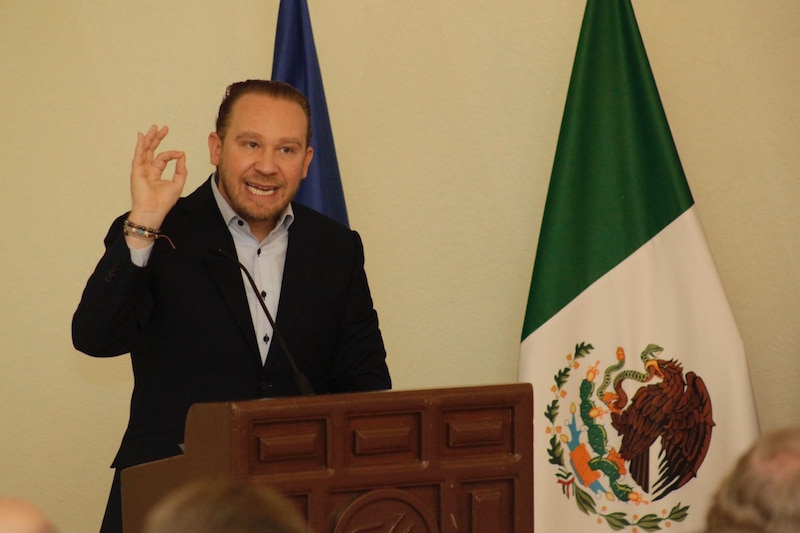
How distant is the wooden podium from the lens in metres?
1.96

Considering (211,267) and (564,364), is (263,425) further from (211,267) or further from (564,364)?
(564,364)

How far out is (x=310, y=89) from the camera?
400 centimetres

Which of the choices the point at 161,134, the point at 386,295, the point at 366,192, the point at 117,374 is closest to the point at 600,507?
the point at 386,295

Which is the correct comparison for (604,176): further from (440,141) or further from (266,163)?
(266,163)

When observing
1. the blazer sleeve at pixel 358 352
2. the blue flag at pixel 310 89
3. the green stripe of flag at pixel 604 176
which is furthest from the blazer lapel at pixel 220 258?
the green stripe of flag at pixel 604 176

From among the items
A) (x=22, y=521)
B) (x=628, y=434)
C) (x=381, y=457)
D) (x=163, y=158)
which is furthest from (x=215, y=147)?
(x=22, y=521)

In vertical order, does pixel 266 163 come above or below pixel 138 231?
above

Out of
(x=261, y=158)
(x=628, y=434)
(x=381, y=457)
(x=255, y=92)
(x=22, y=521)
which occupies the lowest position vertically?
(x=22, y=521)

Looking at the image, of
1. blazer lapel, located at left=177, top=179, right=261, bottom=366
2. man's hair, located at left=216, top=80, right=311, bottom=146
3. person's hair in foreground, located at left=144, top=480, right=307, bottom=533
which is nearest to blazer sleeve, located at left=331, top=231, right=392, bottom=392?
blazer lapel, located at left=177, top=179, right=261, bottom=366

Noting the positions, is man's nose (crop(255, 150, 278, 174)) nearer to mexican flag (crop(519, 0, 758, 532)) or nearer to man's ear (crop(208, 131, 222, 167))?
man's ear (crop(208, 131, 222, 167))

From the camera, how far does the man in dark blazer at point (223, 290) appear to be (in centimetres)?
260

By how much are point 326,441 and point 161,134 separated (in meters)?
1.11

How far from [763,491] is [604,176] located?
8.73 ft

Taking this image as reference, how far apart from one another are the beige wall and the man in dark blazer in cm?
116
